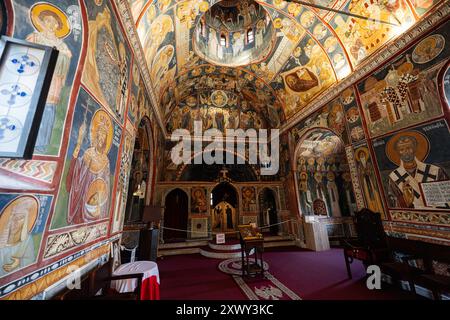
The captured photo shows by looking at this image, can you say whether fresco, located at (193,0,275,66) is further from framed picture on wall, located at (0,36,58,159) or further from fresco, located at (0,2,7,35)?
framed picture on wall, located at (0,36,58,159)

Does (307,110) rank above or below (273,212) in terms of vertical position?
above

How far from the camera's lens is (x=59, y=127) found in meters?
2.08

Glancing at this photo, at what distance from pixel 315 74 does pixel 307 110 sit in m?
1.56

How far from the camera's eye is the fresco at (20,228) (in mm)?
1509

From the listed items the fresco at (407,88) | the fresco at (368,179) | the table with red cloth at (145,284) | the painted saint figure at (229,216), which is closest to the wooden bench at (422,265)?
the fresco at (368,179)

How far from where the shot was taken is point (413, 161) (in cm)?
429

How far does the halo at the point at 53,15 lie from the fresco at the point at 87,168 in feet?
2.30

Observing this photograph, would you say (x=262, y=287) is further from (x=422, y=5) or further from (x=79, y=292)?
(x=422, y=5)

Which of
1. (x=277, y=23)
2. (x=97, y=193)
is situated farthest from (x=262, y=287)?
(x=277, y=23)

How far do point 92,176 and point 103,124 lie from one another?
37.7 inches

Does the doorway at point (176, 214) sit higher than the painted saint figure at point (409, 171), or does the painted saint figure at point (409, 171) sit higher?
the painted saint figure at point (409, 171)

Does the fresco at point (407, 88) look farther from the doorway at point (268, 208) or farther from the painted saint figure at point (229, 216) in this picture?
the painted saint figure at point (229, 216)
